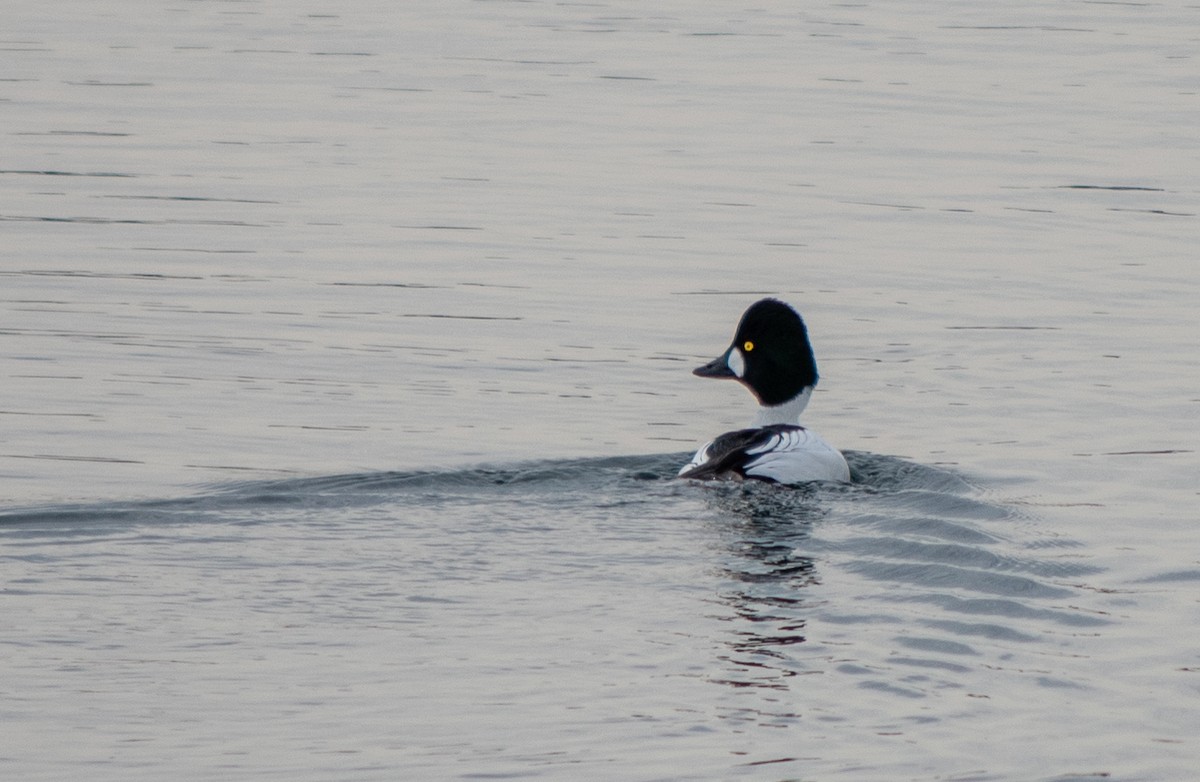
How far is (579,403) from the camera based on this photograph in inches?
551

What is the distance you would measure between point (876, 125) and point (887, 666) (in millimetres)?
15567

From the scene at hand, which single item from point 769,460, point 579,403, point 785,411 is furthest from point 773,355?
point 579,403

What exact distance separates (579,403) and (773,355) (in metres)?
1.68

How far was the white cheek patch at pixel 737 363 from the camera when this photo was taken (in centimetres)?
1302

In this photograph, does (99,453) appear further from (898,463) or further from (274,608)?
(898,463)

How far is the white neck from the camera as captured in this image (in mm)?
13039

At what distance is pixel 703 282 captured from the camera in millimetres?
17062

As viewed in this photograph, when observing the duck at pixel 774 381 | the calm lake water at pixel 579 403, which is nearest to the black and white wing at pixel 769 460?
the duck at pixel 774 381

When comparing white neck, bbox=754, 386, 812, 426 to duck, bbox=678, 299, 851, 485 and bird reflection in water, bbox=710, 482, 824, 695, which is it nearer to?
duck, bbox=678, 299, 851, 485

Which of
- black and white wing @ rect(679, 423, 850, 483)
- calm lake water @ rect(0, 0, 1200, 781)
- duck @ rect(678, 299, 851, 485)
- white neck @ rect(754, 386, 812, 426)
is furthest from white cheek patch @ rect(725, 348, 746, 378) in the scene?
black and white wing @ rect(679, 423, 850, 483)

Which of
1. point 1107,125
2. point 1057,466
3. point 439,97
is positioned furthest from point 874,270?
point 439,97

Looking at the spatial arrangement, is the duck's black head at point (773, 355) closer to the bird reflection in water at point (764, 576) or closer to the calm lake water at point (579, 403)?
the calm lake water at point (579, 403)

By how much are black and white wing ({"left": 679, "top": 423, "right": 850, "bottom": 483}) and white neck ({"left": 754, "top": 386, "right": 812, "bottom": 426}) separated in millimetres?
837

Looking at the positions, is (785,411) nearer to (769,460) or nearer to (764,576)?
(769,460)
